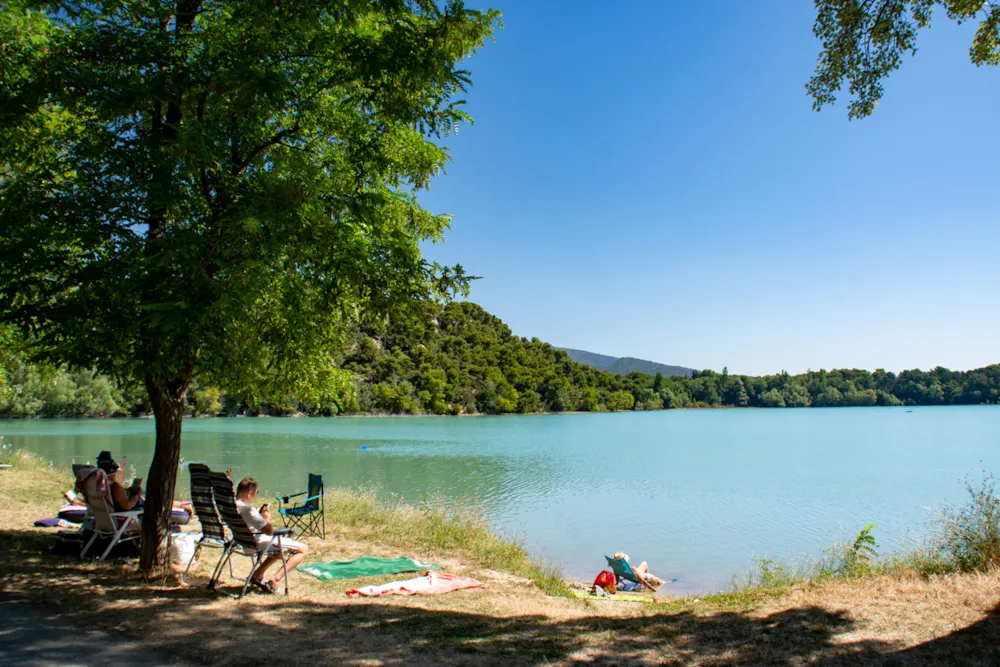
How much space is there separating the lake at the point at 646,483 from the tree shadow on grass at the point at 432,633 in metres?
6.30

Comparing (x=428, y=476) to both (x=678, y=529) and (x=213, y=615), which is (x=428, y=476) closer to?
(x=678, y=529)

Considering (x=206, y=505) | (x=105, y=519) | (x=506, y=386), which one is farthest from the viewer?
(x=506, y=386)

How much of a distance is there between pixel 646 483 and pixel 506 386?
88.2 m

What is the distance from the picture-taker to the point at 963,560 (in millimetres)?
6086

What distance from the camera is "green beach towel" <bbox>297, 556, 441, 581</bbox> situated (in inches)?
276

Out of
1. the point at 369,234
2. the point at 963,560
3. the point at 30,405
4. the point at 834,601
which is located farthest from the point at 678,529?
the point at 30,405

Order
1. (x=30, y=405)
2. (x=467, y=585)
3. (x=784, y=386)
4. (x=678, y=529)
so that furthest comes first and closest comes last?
(x=784, y=386), (x=30, y=405), (x=678, y=529), (x=467, y=585)

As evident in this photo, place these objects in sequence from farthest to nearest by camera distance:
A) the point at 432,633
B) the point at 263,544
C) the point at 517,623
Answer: the point at 263,544, the point at 517,623, the point at 432,633

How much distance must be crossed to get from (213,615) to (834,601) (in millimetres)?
4962

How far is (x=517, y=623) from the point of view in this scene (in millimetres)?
4957

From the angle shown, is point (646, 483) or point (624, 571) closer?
point (624, 571)

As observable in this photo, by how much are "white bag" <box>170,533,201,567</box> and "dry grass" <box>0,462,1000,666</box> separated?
254mm

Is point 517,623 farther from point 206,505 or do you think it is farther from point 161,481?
point 161,481

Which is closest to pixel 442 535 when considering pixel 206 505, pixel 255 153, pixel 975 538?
pixel 206 505
